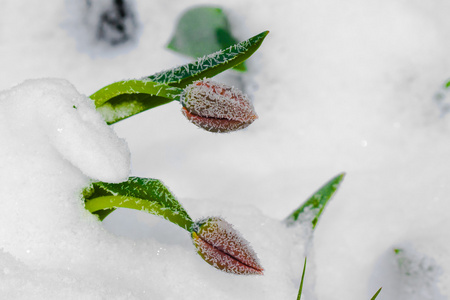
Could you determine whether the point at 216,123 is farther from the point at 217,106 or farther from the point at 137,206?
the point at 137,206

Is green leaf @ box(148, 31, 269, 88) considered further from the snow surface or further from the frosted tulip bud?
the snow surface

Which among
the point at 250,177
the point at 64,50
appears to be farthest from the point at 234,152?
the point at 64,50

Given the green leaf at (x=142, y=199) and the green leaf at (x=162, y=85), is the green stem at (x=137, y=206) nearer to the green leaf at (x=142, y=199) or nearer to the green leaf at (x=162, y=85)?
the green leaf at (x=142, y=199)

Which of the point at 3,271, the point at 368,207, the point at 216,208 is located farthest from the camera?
the point at 368,207

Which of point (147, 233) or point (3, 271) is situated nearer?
point (3, 271)

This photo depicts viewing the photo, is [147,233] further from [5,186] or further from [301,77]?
[301,77]

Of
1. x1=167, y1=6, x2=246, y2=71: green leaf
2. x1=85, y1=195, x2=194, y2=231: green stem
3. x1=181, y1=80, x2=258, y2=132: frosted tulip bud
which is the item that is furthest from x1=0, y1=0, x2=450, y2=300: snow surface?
x1=181, y1=80, x2=258, y2=132: frosted tulip bud
